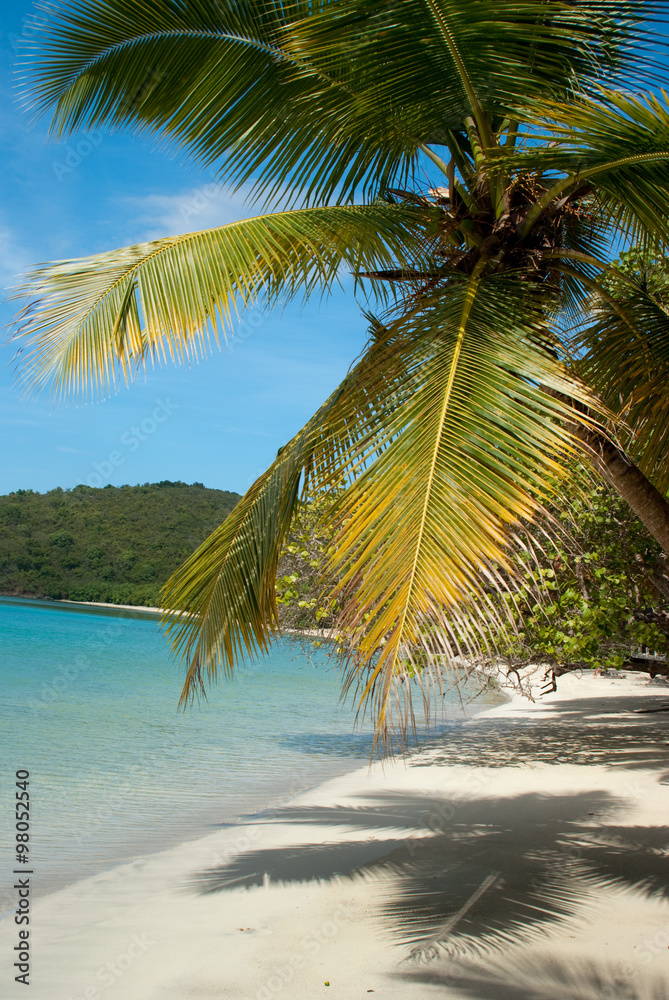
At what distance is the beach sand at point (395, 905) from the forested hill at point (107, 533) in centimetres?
2743

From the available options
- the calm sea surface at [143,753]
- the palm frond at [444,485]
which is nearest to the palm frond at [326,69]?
the palm frond at [444,485]

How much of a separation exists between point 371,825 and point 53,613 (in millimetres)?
66465

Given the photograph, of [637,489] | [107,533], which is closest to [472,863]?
[637,489]

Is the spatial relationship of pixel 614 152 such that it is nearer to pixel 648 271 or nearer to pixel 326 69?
pixel 326 69

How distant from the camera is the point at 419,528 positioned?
2.95 meters

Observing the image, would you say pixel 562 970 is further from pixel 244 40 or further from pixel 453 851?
pixel 244 40

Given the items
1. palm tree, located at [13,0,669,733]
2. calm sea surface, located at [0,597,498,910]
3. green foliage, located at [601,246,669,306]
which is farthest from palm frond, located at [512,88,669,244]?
calm sea surface, located at [0,597,498,910]

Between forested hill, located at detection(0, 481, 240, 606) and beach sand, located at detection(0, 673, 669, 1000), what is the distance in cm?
2743

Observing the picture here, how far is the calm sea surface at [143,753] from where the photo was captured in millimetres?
8562

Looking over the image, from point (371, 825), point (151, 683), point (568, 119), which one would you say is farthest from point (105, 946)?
point (151, 683)

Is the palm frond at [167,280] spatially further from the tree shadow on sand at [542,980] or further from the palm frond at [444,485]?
the tree shadow on sand at [542,980]

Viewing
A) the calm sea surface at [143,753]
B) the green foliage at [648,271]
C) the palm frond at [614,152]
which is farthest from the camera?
the calm sea surface at [143,753]

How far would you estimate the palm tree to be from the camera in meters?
3.08

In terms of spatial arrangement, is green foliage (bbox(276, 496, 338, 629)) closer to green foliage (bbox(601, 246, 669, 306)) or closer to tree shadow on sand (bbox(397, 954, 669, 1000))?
green foliage (bbox(601, 246, 669, 306))
